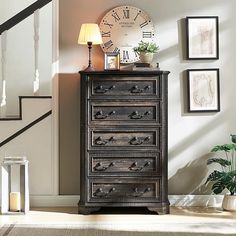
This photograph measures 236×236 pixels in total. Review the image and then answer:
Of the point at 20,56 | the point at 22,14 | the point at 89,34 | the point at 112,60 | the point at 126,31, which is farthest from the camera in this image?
the point at 20,56

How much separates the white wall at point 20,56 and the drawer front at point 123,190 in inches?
66.4

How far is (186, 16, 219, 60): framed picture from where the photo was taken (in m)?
5.07

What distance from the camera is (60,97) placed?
5090 millimetres

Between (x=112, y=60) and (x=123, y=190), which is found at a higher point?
(x=112, y=60)

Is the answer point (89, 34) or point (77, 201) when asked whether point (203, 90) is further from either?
point (77, 201)

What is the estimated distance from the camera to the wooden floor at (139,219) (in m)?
4.19

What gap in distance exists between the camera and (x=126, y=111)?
15.4 feet

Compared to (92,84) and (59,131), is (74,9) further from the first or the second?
(59,131)

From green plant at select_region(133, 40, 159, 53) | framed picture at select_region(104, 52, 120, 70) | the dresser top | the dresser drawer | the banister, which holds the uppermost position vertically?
the banister

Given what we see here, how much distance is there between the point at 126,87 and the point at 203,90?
0.86 metres

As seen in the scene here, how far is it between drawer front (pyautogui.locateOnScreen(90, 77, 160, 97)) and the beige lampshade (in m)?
0.38

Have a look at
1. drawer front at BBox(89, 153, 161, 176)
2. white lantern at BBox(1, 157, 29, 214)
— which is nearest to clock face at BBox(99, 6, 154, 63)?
drawer front at BBox(89, 153, 161, 176)

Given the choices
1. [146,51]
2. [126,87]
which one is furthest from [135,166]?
[146,51]

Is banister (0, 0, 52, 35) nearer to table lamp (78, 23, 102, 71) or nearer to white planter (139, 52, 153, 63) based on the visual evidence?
table lamp (78, 23, 102, 71)
